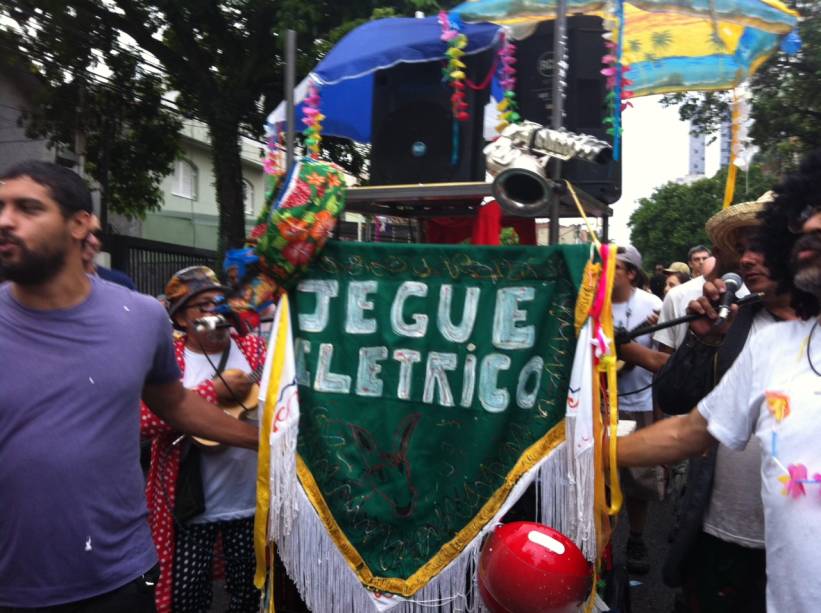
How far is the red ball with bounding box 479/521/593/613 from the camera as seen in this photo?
2027mm

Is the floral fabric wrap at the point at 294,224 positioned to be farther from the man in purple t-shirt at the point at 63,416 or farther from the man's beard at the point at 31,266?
the man's beard at the point at 31,266

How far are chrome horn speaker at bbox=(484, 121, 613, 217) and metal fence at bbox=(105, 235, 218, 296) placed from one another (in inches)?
439

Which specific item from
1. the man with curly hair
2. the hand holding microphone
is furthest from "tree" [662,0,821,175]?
the man with curly hair

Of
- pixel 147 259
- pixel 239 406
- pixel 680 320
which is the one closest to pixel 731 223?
pixel 680 320

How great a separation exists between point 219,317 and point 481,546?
1282mm

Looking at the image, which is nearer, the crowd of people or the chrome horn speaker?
the crowd of people

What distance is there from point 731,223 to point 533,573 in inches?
70.2

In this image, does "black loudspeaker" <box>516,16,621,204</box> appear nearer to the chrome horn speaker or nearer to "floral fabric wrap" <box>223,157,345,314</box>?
the chrome horn speaker

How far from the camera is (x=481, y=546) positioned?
2445 mm

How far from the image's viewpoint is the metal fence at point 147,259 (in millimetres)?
13547

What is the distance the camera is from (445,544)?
2506mm

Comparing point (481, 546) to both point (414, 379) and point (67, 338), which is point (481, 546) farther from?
point (67, 338)

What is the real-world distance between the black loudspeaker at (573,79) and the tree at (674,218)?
131 feet

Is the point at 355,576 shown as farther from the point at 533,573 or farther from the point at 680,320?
the point at 680,320
